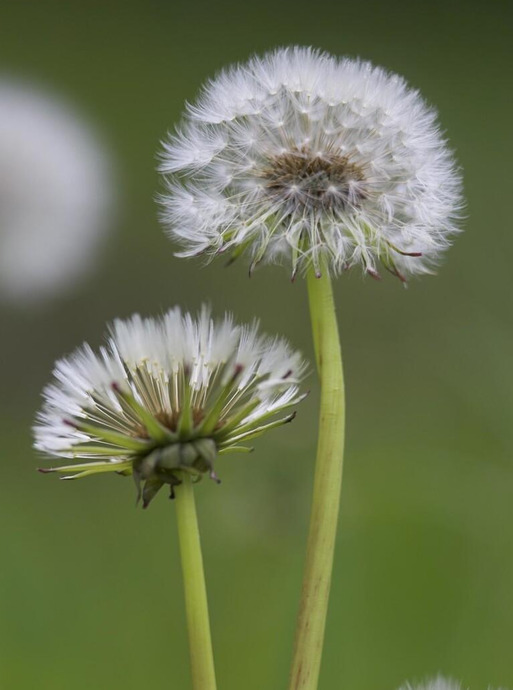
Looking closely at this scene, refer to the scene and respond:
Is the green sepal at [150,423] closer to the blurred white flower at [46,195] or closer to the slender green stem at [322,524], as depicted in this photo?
the slender green stem at [322,524]

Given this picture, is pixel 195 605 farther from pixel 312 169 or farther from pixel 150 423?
pixel 312 169

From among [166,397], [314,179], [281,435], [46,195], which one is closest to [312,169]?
[314,179]

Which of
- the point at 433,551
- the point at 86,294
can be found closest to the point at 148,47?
the point at 86,294

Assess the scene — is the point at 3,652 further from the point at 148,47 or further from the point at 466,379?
the point at 148,47

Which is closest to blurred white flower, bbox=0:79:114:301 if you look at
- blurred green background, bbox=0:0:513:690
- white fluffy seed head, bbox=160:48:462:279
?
blurred green background, bbox=0:0:513:690

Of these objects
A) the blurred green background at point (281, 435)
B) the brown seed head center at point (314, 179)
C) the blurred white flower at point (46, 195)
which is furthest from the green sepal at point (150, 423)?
the blurred white flower at point (46, 195)

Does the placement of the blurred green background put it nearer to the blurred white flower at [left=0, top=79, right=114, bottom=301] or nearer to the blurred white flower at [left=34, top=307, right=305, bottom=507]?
the blurred white flower at [left=0, top=79, right=114, bottom=301]
